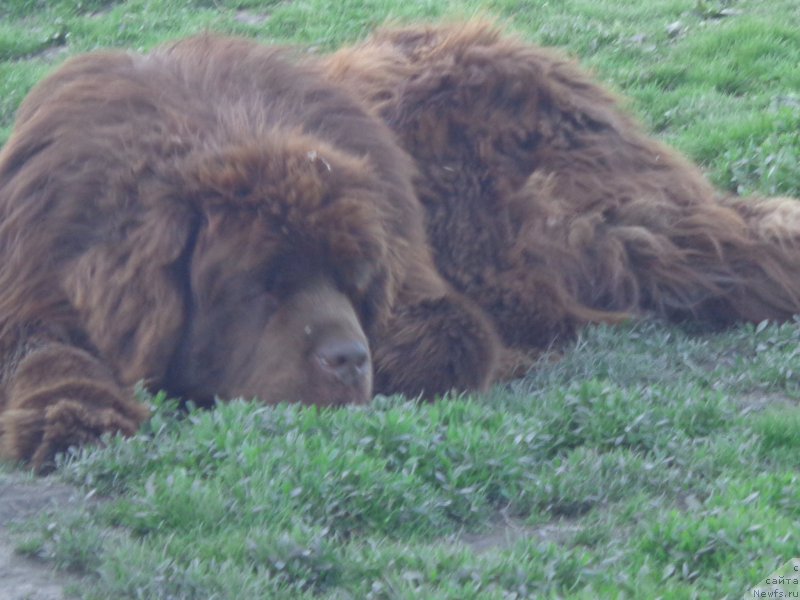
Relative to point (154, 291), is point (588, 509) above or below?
below

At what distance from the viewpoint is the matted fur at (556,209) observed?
6.45 metres

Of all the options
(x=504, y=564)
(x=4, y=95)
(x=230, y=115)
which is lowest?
(x=4, y=95)

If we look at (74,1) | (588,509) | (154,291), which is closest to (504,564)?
(588,509)

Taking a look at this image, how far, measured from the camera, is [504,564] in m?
3.93

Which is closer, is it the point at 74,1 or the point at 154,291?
the point at 154,291

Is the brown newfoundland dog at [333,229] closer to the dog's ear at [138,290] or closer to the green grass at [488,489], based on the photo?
the dog's ear at [138,290]

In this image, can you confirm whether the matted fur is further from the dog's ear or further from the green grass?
the dog's ear

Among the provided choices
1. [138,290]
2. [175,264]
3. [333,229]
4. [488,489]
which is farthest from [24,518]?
[333,229]

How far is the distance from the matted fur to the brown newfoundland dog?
0.01 metres

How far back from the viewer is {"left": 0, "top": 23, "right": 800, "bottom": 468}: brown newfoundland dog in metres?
5.09

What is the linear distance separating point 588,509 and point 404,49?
136 inches

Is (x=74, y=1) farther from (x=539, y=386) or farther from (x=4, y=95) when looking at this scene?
(x=539, y=386)

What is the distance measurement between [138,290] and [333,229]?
758mm

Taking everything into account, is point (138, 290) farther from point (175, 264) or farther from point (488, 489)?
point (488, 489)
